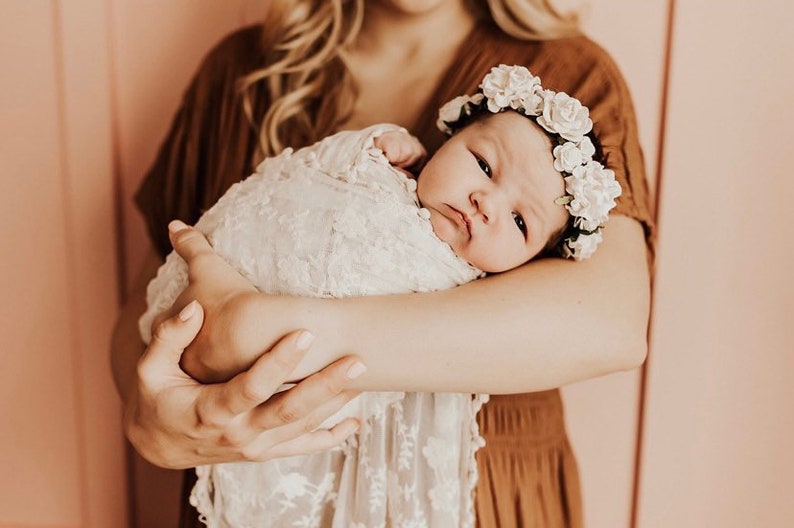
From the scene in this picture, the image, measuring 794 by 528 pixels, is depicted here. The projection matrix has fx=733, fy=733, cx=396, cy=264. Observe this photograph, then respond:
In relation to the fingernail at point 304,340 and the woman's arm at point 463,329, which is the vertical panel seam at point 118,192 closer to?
the woman's arm at point 463,329

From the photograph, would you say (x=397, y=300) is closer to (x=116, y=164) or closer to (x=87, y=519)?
(x=116, y=164)

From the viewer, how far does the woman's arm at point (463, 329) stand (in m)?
0.78

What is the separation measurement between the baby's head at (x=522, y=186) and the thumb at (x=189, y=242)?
0.27m

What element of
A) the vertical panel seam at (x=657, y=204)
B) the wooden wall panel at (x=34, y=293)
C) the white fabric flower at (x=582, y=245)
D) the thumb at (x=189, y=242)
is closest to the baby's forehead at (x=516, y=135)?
the white fabric flower at (x=582, y=245)

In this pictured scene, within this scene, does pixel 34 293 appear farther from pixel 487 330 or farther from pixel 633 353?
pixel 633 353

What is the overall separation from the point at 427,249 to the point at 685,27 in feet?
2.53

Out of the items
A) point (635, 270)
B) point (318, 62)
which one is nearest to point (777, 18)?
point (635, 270)

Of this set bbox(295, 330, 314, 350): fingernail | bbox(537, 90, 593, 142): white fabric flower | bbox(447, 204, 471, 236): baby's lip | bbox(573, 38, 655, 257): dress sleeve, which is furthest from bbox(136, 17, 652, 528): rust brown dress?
bbox(295, 330, 314, 350): fingernail

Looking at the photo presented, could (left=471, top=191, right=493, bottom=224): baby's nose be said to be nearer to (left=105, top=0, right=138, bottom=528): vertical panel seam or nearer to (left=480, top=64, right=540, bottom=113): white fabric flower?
(left=480, top=64, right=540, bottom=113): white fabric flower

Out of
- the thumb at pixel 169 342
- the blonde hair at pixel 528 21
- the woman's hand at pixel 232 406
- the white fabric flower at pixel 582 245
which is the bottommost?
the woman's hand at pixel 232 406

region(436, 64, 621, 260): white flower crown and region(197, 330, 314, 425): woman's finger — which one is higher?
region(436, 64, 621, 260): white flower crown

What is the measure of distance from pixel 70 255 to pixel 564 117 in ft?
3.84

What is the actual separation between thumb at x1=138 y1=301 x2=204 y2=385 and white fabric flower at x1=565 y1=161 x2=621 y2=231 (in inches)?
17.6

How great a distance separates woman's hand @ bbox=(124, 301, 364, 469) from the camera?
0.75 m
